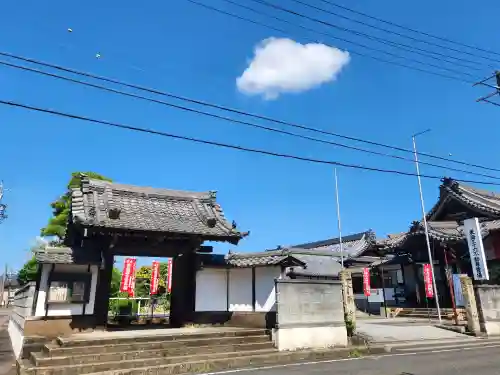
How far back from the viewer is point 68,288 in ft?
45.2

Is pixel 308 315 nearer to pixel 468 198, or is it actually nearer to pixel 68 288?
pixel 68 288

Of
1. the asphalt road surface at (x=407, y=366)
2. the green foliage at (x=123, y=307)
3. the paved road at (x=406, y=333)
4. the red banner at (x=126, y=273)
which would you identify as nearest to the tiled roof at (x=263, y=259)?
the paved road at (x=406, y=333)

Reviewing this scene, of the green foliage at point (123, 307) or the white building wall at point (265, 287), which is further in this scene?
the green foliage at point (123, 307)

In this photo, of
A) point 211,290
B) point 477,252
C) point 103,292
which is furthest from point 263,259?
point 477,252

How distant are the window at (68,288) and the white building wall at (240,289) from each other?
5.95m

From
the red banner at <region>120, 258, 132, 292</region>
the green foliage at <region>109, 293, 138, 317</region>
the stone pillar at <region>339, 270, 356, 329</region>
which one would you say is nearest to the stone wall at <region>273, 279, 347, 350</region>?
the stone pillar at <region>339, 270, 356, 329</region>

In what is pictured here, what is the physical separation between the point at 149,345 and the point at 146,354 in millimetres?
425

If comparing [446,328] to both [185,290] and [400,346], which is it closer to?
[400,346]

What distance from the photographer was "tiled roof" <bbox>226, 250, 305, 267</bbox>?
1597 cm

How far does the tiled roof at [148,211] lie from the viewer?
1424cm

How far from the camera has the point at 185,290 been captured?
16031 mm

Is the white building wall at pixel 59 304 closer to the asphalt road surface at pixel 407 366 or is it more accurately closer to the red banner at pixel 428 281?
the asphalt road surface at pixel 407 366

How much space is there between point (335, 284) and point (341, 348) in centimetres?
236

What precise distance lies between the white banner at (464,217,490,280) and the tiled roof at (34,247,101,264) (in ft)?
57.7
